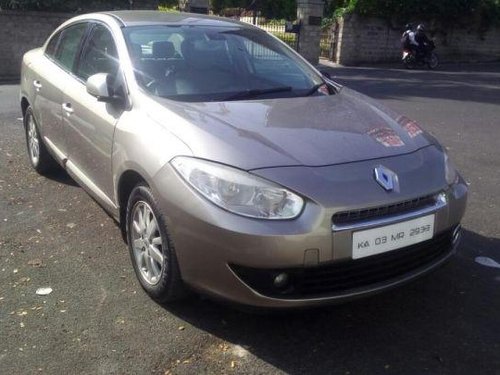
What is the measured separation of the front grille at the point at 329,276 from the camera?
301 cm

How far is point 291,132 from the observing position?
347 centimetres

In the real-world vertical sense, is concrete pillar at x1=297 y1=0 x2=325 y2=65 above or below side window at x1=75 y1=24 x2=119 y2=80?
below

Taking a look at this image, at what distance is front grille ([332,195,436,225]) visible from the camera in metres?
2.98

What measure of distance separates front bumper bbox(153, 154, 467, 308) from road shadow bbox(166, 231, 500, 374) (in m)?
0.31

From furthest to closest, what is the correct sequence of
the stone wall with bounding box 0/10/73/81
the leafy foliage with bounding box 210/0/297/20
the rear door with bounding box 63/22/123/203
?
1. the leafy foliage with bounding box 210/0/297/20
2. the stone wall with bounding box 0/10/73/81
3. the rear door with bounding box 63/22/123/203

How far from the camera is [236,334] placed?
3320 millimetres

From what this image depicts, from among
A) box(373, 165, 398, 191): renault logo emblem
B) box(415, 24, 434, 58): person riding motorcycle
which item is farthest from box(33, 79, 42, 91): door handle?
box(415, 24, 434, 58): person riding motorcycle

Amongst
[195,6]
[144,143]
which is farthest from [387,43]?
[144,143]

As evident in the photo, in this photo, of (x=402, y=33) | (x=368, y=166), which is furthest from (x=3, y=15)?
(x=368, y=166)

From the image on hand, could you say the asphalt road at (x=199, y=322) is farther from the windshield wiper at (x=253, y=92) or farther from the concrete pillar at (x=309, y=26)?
the concrete pillar at (x=309, y=26)

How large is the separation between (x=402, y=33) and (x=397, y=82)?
6.34 meters

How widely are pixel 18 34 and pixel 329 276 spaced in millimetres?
15110

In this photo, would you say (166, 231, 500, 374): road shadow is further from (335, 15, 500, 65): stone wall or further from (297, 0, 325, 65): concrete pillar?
(335, 15, 500, 65): stone wall

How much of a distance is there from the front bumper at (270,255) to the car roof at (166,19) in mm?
1787
